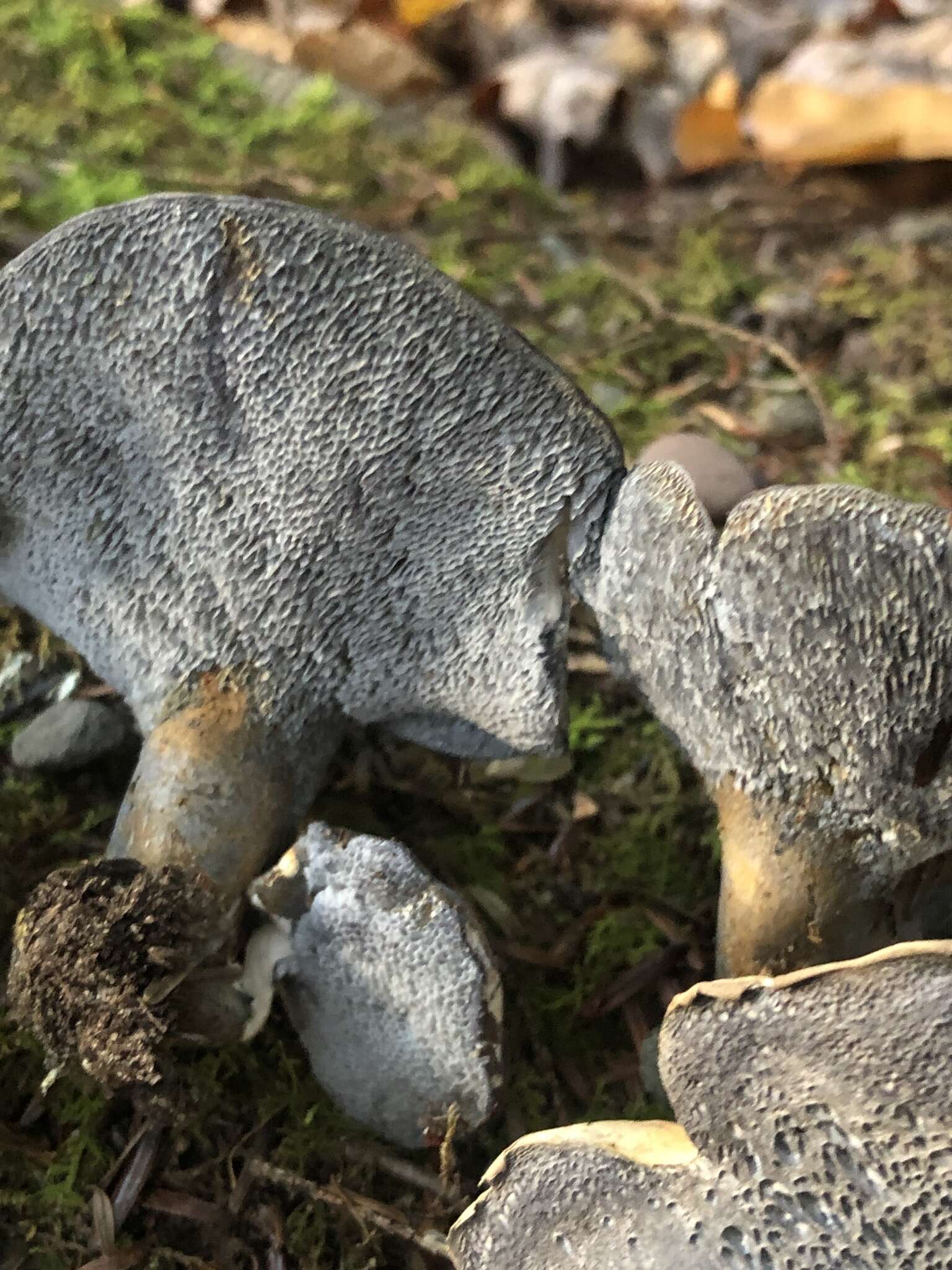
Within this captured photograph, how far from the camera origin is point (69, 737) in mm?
1744

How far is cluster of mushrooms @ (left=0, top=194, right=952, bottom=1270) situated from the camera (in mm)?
1104

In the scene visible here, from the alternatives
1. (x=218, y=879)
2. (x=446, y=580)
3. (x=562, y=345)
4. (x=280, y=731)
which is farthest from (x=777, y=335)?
(x=218, y=879)

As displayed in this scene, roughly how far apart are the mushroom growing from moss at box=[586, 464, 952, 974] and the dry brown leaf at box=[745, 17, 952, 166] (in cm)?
184

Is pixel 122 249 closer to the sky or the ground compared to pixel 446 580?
closer to the sky

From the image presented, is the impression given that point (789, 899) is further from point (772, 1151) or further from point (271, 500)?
point (271, 500)

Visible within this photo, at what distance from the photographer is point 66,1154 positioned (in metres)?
1.44

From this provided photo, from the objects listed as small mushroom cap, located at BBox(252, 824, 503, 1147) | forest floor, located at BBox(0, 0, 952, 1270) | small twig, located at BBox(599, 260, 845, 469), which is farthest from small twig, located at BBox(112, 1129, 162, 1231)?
small twig, located at BBox(599, 260, 845, 469)

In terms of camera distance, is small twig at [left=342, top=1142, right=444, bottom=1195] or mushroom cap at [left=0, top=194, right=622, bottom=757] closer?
mushroom cap at [left=0, top=194, right=622, bottom=757]

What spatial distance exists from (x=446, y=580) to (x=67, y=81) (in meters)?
1.98

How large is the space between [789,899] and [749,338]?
1.40 metres

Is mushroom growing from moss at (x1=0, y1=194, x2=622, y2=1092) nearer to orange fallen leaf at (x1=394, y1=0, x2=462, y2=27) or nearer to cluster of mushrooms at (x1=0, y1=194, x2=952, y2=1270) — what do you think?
cluster of mushrooms at (x1=0, y1=194, x2=952, y2=1270)

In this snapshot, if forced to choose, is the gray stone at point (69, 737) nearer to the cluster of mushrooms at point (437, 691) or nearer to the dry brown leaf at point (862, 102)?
the cluster of mushrooms at point (437, 691)

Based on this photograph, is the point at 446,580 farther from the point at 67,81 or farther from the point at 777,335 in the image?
the point at 67,81

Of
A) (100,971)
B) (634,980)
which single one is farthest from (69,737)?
(634,980)
